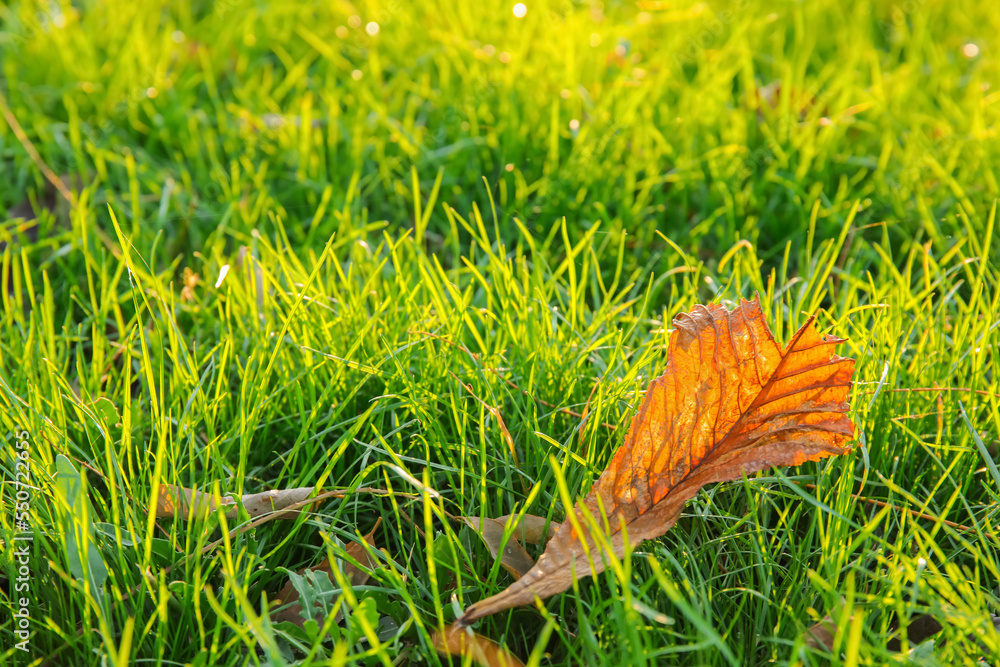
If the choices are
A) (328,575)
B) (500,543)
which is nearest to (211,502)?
(328,575)

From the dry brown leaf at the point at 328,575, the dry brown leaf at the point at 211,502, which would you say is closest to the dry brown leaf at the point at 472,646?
the dry brown leaf at the point at 328,575

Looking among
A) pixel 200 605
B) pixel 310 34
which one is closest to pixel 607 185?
pixel 310 34

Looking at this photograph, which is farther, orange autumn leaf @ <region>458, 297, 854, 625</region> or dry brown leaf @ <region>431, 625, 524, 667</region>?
orange autumn leaf @ <region>458, 297, 854, 625</region>

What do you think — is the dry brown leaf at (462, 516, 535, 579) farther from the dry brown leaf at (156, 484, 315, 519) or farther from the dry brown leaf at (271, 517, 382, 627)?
the dry brown leaf at (156, 484, 315, 519)

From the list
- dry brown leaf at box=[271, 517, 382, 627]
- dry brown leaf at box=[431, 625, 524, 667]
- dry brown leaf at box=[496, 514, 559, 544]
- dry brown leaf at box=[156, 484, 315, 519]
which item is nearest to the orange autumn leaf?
dry brown leaf at box=[496, 514, 559, 544]

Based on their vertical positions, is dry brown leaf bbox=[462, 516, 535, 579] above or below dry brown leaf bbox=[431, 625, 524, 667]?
above

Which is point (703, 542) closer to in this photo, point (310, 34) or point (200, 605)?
point (200, 605)
